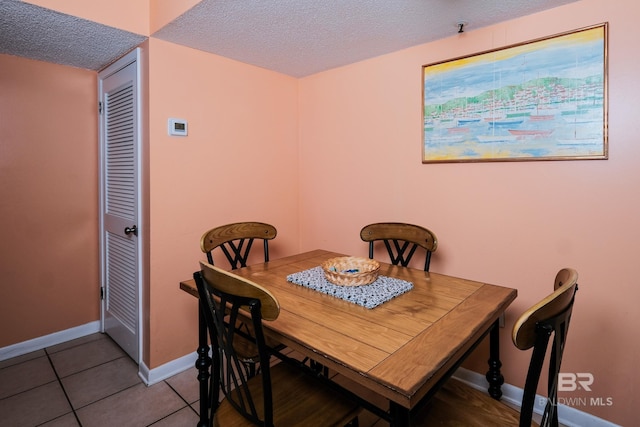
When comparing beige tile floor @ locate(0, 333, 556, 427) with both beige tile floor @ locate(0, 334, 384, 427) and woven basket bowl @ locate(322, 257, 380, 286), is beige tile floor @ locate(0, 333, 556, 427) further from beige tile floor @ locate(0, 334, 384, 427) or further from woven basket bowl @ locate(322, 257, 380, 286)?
woven basket bowl @ locate(322, 257, 380, 286)

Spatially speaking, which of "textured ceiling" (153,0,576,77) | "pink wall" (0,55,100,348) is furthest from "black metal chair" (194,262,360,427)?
"pink wall" (0,55,100,348)

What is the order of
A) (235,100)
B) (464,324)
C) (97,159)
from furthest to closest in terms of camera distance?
(97,159)
(235,100)
(464,324)

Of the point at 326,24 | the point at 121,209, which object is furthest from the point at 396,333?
the point at 121,209

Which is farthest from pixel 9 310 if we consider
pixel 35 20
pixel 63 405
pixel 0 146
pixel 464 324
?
pixel 464 324

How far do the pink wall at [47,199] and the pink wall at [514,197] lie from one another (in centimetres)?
189

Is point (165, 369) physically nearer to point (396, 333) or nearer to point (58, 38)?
point (396, 333)

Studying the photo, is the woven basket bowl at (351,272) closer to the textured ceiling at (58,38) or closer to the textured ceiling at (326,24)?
the textured ceiling at (326,24)

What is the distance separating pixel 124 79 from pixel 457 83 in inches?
85.0

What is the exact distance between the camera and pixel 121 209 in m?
2.44

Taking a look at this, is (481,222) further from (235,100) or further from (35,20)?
(35,20)

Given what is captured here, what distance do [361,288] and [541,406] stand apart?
1273 millimetres

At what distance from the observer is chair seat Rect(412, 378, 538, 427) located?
1.14 meters

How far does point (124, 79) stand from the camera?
230cm

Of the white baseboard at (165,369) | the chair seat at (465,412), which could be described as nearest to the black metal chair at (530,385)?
the chair seat at (465,412)
